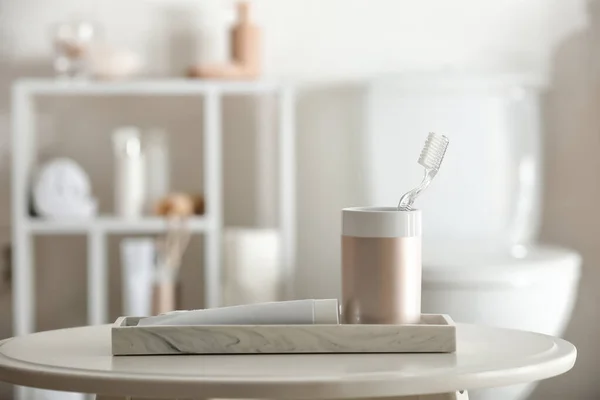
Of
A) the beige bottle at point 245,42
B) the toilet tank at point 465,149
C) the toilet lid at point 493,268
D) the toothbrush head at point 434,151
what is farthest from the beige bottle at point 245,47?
the toothbrush head at point 434,151

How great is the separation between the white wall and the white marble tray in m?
1.70

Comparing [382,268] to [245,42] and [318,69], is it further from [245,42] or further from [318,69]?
[318,69]

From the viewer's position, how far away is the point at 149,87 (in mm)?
2373

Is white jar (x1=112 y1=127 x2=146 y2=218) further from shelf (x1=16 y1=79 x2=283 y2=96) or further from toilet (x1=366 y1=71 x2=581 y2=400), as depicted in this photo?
toilet (x1=366 y1=71 x2=581 y2=400)

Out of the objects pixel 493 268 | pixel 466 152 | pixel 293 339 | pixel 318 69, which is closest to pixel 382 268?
pixel 293 339

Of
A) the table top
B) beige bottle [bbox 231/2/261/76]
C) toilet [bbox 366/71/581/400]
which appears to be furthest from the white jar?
the table top

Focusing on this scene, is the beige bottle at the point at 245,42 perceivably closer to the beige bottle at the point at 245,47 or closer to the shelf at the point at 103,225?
A: the beige bottle at the point at 245,47

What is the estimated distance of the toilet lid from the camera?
76.4 inches

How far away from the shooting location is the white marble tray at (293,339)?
2.97 ft

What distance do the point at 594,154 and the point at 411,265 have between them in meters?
1.77

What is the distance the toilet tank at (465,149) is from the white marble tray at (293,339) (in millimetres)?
1457

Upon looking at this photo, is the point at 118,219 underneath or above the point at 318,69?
underneath

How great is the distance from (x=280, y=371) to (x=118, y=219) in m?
1.60

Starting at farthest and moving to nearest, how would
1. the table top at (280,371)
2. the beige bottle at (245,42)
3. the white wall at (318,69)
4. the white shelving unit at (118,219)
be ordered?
1. the white wall at (318,69)
2. the beige bottle at (245,42)
3. the white shelving unit at (118,219)
4. the table top at (280,371)
